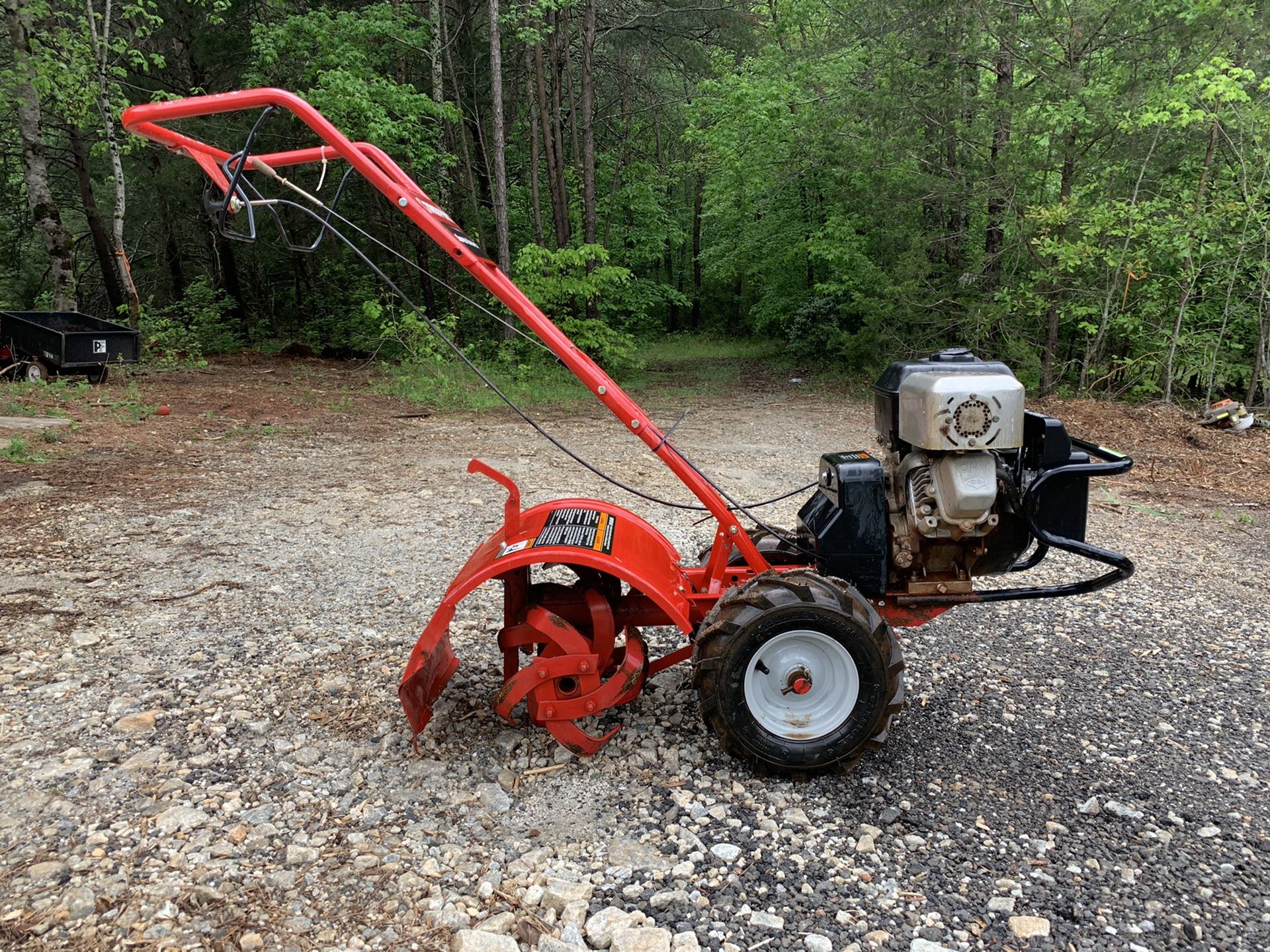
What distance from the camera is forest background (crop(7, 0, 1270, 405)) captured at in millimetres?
11039

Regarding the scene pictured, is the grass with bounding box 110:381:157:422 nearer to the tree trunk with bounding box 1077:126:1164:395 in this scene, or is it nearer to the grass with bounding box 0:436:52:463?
the grass with bounding box 0:436:52:463

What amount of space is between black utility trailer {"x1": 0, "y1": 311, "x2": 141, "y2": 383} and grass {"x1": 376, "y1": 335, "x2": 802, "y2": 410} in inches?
153

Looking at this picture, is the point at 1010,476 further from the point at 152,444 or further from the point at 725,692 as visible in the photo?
the point at 152,444

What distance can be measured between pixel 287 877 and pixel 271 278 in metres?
23.9

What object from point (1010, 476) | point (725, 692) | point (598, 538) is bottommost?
point (725, 692)

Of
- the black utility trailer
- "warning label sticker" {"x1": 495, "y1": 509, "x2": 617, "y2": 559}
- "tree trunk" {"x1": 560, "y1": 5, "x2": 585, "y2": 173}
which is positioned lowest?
→ "warning label sticker" {"x1": 495, "y1": 509, "x2": 617, "y2": 559}

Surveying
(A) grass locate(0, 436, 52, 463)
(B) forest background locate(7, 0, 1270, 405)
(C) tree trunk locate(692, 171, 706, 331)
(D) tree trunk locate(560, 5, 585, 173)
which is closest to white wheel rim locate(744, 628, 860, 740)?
(B) forest background locate(7, 0, 1270, 405)

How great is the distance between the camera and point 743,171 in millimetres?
18703

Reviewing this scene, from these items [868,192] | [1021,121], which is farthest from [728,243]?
[1021,121]

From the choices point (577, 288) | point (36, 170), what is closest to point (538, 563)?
point (577, 288)

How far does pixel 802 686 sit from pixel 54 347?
12421mm

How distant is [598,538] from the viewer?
3418mm

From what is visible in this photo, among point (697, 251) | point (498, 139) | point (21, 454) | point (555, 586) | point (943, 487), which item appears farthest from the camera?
point (697, 251)

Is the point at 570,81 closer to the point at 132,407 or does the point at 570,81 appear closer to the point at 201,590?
the point at 132,407
